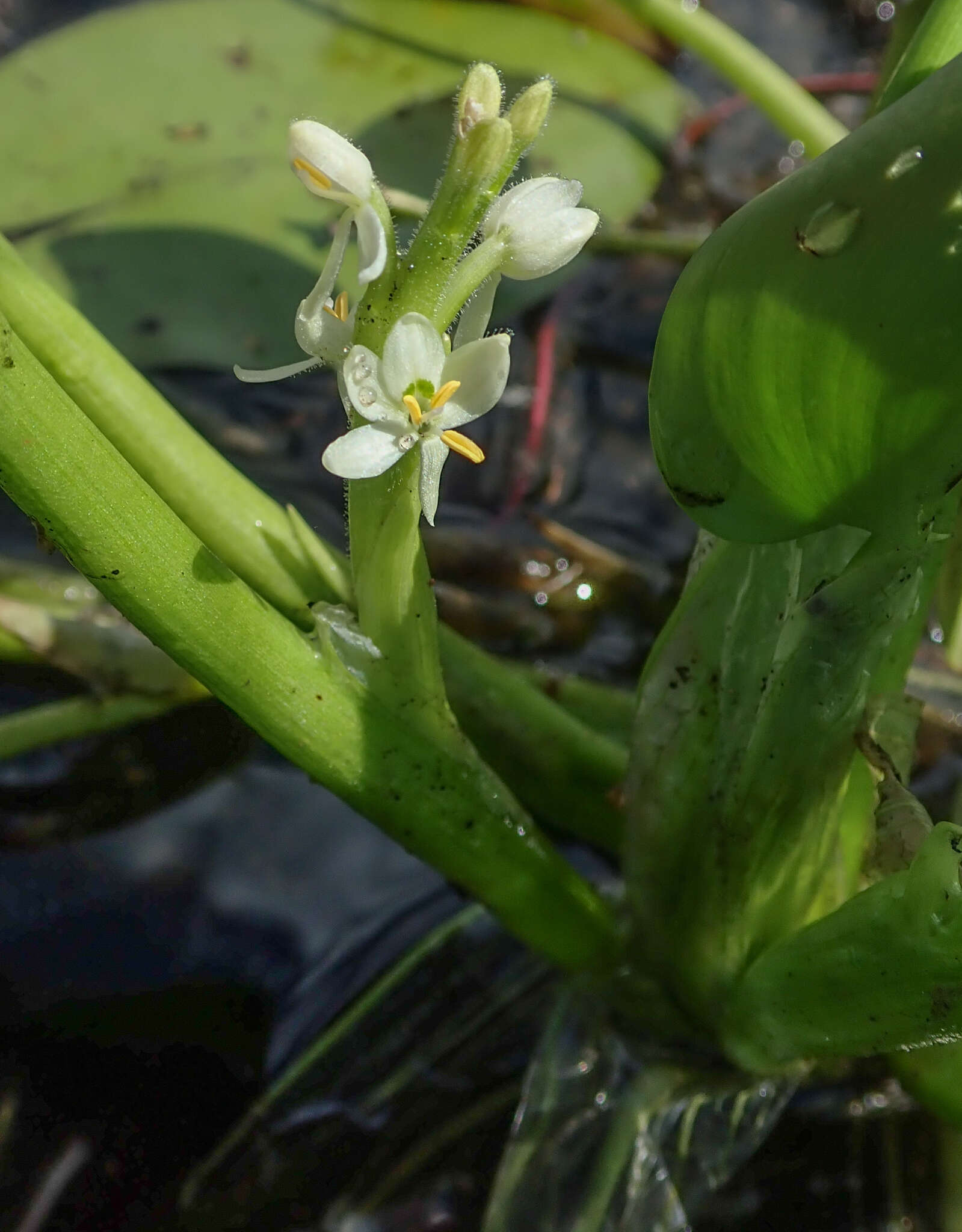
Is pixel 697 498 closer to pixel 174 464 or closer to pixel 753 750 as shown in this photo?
pixel 753 750

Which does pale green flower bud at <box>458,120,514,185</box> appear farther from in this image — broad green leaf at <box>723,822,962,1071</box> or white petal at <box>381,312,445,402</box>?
broad green leaf at <box>723,822,962,1071</box>

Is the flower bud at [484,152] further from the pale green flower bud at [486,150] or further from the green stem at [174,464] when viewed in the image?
the green stem at [174,464]

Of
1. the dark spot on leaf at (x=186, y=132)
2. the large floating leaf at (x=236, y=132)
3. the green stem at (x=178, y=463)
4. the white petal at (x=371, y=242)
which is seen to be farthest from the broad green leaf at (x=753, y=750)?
the dark spot on leaf at (x=186, y=132)

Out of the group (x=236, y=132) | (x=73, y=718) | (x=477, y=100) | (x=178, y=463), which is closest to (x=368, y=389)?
(x=477, y=100)

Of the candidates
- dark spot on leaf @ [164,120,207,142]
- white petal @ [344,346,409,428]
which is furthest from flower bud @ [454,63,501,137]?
dark spot on leaf @ [164,120,207,142]

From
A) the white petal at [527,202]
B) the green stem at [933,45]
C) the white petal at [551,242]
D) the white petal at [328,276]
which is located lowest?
the white petal at [328,276]

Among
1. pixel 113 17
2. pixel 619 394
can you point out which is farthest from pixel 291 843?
pixel 113 17

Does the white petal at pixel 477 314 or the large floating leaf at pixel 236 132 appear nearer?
the white petal at pixel 477 314
